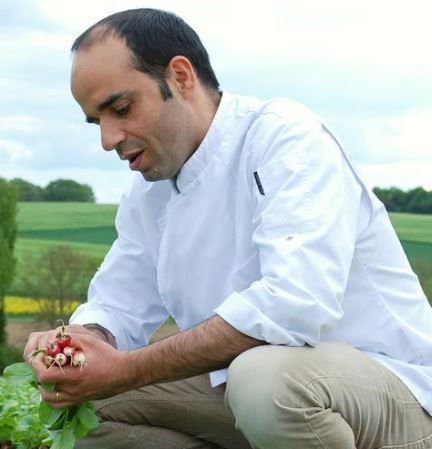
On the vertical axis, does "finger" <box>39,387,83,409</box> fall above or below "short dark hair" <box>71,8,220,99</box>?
below

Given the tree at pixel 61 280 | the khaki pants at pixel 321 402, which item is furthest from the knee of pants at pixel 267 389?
the tree at pixel 61 280

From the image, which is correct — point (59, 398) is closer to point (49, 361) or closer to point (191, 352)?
point (49, 361)

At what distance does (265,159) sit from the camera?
359 cm

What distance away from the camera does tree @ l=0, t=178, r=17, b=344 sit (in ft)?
54.5

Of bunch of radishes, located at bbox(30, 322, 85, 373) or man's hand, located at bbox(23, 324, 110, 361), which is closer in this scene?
bunch of radishes, located at bbox(30, 322, 85, 373)

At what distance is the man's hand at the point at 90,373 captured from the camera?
Result: 3.43 metres

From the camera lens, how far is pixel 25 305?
16.4m

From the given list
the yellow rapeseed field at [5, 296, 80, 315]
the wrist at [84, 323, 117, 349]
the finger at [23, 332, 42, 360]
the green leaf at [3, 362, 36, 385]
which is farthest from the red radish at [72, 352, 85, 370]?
the yellow rapeseed field at [5, 296, 80, 315]

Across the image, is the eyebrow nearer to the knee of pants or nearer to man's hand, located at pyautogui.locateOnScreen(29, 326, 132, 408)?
man's hand, located at pyautogui.locateOnScreen(29, 326, 132, 408)

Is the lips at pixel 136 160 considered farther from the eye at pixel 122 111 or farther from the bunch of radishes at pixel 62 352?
the bunch of radishes at pixel 62 352

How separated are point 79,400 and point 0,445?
82.7 inches

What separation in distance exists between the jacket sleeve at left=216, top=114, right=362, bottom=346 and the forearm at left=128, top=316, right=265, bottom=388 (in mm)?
50

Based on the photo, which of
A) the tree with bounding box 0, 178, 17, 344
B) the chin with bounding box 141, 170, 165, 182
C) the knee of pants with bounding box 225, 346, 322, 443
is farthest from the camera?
the tree with bounding box 0, 178, 17, 344

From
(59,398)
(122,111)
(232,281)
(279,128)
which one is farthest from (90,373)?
(279,128)
